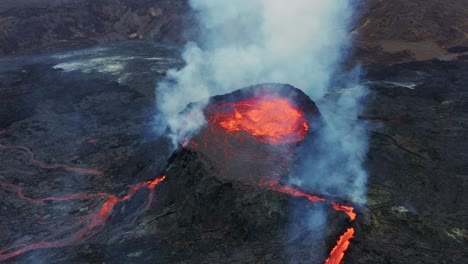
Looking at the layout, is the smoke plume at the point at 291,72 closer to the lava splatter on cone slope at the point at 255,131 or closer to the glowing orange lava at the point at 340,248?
the lava splatter on cone slope at the point at 255,131

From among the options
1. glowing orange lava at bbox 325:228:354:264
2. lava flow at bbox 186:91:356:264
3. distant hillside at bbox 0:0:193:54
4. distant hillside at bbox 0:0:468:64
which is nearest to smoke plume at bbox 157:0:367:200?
lava flow at bbox 186:91:356:264

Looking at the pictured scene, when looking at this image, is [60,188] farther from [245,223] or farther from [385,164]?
[385,164]

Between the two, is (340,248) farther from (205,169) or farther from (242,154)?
(205,169)

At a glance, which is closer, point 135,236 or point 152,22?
point 135,236

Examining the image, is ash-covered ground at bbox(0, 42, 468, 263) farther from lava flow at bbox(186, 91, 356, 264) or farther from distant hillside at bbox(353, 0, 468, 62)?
distant hillside at bbox(353, 0, 468, 62)

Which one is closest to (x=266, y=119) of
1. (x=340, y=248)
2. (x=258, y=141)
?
(x=258, y=141)

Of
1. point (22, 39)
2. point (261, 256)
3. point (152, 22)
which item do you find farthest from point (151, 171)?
point (152, 22)

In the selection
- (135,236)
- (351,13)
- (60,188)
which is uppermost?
(351,13)
